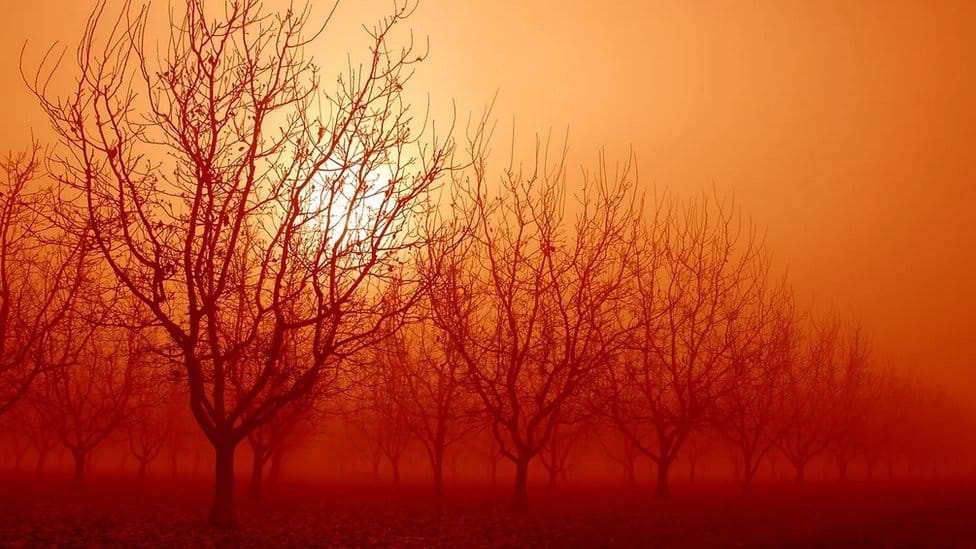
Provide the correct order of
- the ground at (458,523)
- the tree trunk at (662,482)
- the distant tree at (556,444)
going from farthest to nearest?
the distant tree at (556,444) < the tree trunk at (662,482) < the ground at (458,523)

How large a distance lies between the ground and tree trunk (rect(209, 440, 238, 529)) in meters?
0.53

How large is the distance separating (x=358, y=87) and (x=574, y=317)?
47.4 feet

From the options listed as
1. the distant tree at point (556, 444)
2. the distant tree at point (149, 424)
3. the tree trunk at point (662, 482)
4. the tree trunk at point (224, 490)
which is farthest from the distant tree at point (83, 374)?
the tree trunk at point (662, 482)

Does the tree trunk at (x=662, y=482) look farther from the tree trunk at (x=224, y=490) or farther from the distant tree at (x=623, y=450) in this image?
the distant tree at (x=623, y=450)

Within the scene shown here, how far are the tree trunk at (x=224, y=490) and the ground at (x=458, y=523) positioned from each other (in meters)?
0.53

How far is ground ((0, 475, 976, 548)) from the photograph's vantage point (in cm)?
1812

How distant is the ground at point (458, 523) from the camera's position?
59.5 ft

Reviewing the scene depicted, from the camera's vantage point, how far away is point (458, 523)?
23344mm

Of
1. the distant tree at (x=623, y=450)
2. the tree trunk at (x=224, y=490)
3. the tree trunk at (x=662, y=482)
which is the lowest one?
the distant tree at (x=623, y=450)

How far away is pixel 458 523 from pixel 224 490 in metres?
7.91

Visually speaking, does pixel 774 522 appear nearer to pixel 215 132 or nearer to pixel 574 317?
pixel 574 317

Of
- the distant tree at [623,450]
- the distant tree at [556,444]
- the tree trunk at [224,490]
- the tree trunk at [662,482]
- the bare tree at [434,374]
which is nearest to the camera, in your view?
the tree trunk at [224,490]

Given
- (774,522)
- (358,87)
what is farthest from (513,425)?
(358,87)

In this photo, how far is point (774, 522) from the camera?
26938 mm
